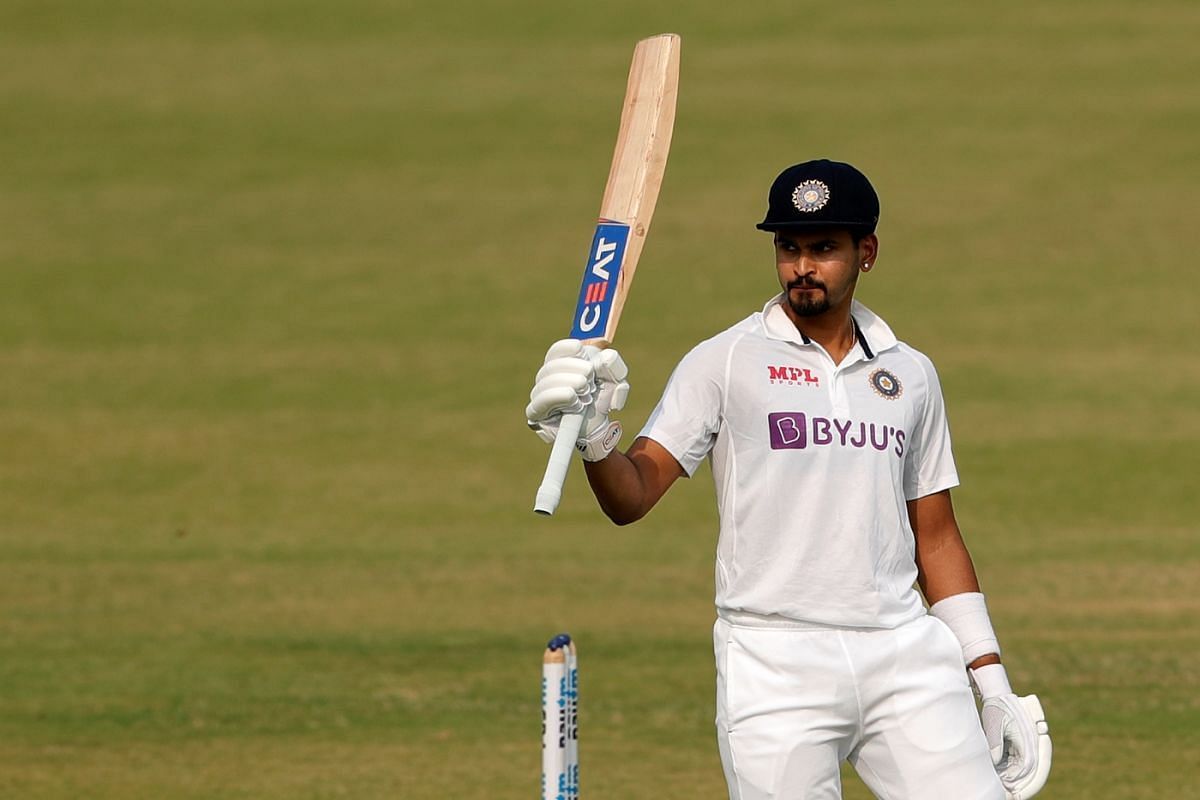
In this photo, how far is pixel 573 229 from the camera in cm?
2048

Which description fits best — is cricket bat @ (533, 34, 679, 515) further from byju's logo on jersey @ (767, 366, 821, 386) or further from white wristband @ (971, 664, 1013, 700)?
white wristband @ (971, 664, 1013, 700)

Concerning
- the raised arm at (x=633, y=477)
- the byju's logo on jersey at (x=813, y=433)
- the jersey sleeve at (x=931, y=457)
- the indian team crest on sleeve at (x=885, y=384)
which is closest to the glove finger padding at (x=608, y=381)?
the raised arm at (x=633, y=477)

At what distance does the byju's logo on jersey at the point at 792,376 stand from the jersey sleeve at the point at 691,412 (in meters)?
0.11

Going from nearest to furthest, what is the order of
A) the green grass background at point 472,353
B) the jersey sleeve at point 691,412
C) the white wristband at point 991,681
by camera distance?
the jersey sleeve at point 691,412 < the white wristband at point 991,681 < the green grass background at point 472,353

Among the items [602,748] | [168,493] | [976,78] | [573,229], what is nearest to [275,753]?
[602,748]

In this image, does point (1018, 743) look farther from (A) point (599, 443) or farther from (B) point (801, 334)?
(A) point (599, 443)

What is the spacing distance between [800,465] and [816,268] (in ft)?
1.42

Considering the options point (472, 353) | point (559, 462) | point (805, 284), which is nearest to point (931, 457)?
point (805, 284)

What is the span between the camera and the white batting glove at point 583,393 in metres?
4.07

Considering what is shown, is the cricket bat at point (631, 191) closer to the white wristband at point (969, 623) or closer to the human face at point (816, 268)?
the human face at point (816, 268)

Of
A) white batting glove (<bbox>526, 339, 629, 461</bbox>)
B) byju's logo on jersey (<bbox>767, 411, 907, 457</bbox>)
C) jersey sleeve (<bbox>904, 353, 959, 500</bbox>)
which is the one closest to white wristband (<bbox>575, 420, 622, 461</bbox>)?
→ white batting glove (<bbox>526, 339, 629, 461</bbox>)

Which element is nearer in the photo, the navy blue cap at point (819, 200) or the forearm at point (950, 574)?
the navy blue cap at point (819, 200)

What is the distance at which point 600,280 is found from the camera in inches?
181

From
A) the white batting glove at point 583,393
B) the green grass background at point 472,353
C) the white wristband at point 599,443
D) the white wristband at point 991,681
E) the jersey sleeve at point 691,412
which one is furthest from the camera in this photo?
the green grass background at point 472,353
